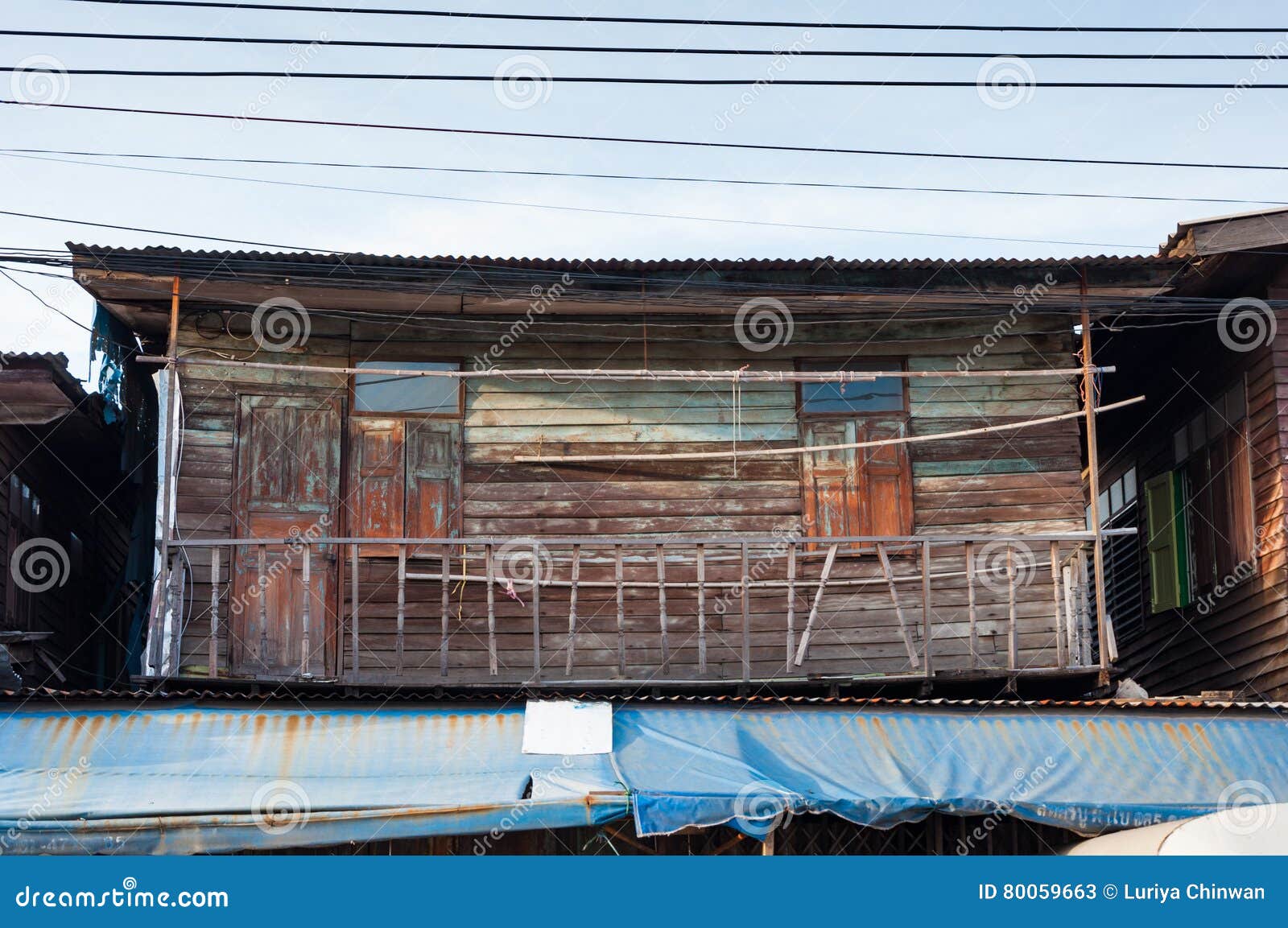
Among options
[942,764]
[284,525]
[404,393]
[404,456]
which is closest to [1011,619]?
[942,764]

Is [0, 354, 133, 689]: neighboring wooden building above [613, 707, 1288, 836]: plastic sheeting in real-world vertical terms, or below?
above

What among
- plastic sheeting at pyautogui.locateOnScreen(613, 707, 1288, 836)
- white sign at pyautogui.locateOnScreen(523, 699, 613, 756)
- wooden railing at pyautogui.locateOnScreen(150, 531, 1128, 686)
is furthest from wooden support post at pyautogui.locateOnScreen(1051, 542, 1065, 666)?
white sign at pyautogui.locateOnScreen(523, 699, 613, 756)

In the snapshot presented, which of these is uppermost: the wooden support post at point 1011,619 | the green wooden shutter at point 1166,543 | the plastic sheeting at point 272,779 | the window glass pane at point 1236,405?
the window glass pane at point 1236,405

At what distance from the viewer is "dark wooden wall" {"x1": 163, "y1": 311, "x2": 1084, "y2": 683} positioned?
13.4 m

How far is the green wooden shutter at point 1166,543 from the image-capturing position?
15.7m

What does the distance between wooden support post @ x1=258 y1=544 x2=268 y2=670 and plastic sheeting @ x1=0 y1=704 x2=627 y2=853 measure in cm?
136

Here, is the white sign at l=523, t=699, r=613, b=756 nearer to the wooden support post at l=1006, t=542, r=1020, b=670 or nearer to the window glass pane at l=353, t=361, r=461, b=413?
the wooden support post at l=1006, t=542, r=1020, b=670

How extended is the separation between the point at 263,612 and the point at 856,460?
17.8 ft

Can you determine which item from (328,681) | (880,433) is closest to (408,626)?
(328,681)

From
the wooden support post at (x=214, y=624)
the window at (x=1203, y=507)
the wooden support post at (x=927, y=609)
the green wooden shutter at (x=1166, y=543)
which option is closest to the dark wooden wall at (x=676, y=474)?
the wooden support post at (x=214, y=624)

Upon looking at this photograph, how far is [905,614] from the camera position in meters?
13.5

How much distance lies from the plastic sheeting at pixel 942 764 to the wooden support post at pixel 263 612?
3.12 meters

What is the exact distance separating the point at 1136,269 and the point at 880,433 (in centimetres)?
265

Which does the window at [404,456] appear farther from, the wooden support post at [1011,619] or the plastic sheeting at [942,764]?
the wooden support post at [1011,619]
